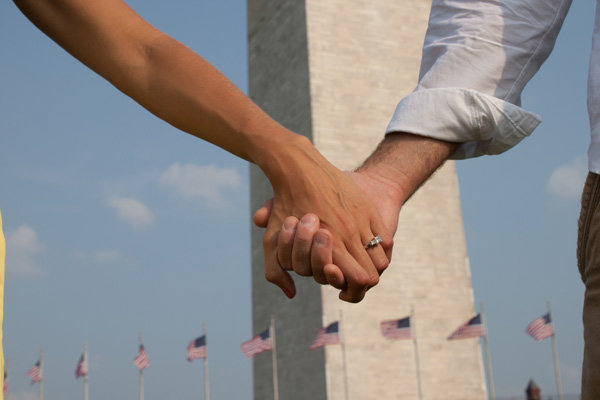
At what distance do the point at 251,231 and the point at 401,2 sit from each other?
7.76 m

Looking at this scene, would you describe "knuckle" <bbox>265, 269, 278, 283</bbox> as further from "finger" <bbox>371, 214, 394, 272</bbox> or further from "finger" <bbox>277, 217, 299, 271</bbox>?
"finger" <bbox>371, 214, 394, 272</bbox>

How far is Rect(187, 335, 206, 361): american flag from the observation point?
18234mm

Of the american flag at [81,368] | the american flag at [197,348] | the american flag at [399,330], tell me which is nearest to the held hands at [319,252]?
the american flag at [399,330]

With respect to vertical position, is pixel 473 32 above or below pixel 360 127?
below

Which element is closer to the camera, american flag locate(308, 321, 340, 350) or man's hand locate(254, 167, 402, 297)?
man's hand locate(254, 167, 402, 297)

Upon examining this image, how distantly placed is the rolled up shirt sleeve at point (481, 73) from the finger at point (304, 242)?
1.38ft

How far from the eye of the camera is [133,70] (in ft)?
4.64

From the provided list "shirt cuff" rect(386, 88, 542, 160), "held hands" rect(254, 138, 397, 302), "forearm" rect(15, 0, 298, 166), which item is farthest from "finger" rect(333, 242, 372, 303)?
"shirt cuff" rect(386, 88, 542, 160)

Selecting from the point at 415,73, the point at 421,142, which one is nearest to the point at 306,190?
the point at 421,142

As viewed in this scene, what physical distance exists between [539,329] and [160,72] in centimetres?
1555

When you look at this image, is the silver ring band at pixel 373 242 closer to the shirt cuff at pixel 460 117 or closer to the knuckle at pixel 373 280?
the knuckle at pixel 373 280

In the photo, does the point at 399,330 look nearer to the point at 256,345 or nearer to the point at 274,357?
the point at 256,345

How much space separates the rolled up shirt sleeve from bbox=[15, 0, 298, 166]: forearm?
417 mm

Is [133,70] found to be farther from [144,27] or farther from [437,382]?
[437,382]
